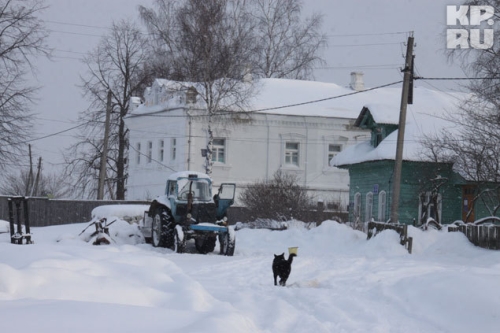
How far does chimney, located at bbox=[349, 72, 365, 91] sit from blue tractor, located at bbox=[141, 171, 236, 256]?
27.7 meters

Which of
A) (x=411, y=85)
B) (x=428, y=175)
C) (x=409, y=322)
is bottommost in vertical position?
(x=409, y=322)

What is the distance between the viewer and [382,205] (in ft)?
124

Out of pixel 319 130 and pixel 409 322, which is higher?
pixel 319 130

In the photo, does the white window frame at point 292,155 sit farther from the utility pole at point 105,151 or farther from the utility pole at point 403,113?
the utility pole at point 403,113

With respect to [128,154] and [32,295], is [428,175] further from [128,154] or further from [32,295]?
[32,295]

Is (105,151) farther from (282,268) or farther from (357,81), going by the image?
(282,268)

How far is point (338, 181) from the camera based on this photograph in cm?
4650

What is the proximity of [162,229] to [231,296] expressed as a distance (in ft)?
37.3

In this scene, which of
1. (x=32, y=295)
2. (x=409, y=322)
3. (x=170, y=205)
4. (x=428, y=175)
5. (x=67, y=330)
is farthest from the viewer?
(x=428, y=175)

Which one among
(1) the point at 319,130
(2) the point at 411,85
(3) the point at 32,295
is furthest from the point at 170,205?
(1) the point at 319,130

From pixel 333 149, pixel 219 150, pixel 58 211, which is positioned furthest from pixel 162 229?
pixel 333 149

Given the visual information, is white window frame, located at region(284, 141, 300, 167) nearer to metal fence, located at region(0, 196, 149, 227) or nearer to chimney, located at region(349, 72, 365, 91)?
chimney, located at region(349, 72, 365, 91)

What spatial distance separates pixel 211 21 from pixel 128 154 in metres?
17.8

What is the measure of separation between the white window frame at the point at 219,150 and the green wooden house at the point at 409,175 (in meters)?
7.06
